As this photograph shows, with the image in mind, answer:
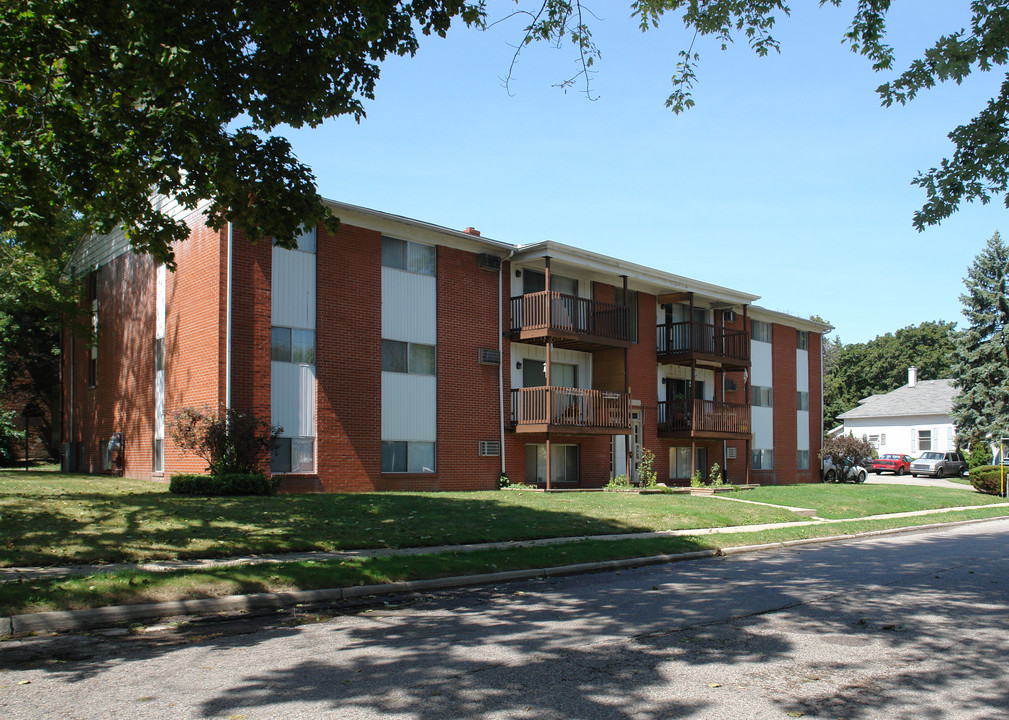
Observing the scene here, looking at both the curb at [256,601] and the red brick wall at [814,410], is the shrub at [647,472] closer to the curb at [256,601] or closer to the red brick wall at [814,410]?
the curb at [256,601]

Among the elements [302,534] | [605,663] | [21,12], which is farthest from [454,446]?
[605,663]

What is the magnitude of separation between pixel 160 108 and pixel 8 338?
2796cm

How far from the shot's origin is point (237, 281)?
20.4 m

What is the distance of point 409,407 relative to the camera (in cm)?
2353

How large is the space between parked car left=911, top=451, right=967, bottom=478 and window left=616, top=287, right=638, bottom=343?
101 ft

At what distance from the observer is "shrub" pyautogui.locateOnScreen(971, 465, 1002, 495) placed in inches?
1251

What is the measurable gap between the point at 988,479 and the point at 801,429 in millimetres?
9236

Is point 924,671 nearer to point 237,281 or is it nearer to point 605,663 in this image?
point 605,663

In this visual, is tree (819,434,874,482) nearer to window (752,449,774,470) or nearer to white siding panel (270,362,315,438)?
window (752,449,774,470)

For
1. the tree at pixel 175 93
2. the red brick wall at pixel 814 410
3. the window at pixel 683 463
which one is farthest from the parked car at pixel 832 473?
the tree at pixel 175 93

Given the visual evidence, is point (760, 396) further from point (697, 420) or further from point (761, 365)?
point (697, 420)

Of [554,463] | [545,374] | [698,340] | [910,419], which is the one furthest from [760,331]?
[910,419]

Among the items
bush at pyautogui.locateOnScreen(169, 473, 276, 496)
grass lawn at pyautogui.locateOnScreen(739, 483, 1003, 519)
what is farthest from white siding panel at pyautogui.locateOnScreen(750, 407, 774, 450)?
bush at pyautogui.locateOnScreen(169, 473, 276, 496)

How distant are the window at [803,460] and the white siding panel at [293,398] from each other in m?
26.6
